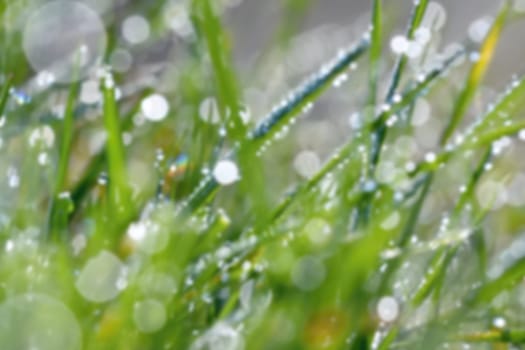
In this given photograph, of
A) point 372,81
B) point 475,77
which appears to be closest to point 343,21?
point 475,77

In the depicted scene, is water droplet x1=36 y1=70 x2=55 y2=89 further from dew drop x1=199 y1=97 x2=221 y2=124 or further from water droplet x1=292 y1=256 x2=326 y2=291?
water droplet x1=292 y1=256 x2=326 y2=291

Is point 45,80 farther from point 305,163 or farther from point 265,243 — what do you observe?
point 265,243

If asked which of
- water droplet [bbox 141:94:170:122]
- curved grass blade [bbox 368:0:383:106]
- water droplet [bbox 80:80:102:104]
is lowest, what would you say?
curved grass blade [bbox 368:0:383:106]

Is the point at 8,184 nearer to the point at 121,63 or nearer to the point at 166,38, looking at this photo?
the point at 121,63

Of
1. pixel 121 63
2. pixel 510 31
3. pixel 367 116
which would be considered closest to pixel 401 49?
pixel 367 116

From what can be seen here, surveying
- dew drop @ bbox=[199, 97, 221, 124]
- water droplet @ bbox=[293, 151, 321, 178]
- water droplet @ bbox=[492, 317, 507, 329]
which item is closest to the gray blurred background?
water droplet @ bbox=[293, 151, 321, 178]

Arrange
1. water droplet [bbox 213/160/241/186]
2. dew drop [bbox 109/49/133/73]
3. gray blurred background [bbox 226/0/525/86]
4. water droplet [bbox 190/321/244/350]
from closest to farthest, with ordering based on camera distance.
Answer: water droplet [bbox 190/321/244/350]
water droplet [bbox 213/160/241/186]
dew drop [bbox 109/49/133/73]
gray blurred background [bbox 226/0/525/86]
